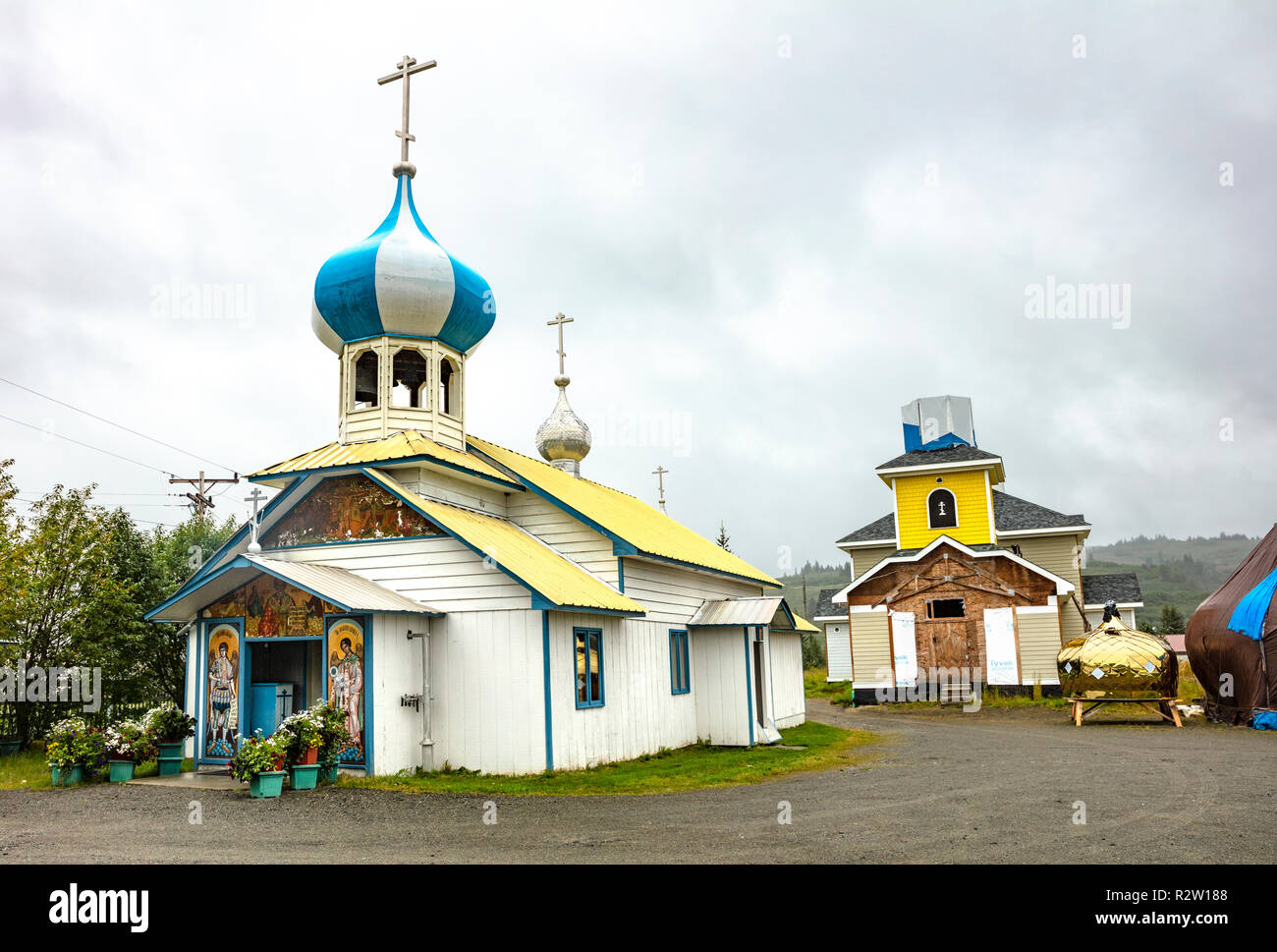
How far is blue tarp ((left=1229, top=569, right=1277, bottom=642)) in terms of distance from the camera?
66.4 ft

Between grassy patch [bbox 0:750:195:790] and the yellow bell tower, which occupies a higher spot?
the yellow bell tower

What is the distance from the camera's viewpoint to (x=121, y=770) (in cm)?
1404

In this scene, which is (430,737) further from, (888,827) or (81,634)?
(81,634)

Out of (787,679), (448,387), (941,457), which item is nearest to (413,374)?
(448,387)

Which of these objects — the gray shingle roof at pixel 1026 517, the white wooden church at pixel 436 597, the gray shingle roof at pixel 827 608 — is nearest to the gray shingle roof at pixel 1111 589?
the gray shingle roof at pixel 1026 517

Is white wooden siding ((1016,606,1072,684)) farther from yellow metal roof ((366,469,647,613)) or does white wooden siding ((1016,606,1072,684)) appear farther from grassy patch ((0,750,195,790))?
grassy patch ((0,750,195,790))

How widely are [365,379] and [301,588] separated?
248 inches

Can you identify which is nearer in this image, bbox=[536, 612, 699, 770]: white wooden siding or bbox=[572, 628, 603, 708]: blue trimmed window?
bbox=[536, 612, 699, 770]: white wooden siding

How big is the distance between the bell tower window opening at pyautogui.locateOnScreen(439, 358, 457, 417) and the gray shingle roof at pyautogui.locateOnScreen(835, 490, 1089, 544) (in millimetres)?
21417

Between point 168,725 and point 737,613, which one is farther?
point 737,613

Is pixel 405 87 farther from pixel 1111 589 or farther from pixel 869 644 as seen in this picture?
pixel 1111 589

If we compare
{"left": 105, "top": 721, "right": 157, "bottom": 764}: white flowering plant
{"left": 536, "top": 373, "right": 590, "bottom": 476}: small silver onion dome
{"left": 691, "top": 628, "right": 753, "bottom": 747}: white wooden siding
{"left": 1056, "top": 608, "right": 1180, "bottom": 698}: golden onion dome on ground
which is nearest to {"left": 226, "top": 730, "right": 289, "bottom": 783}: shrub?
{"left": 105, "top": 721, "right": 157, "bottom": 764}: white flowering plant

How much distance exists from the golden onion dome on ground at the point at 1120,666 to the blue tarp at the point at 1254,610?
1.48 meters
